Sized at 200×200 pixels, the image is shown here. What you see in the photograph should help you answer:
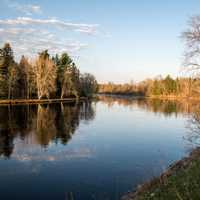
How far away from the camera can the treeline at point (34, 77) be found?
5305 centimetres

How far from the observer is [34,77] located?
6103 cm

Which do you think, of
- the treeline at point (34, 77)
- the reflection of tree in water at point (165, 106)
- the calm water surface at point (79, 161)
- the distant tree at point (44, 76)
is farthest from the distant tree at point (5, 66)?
the calm water surface at point (79, 161)

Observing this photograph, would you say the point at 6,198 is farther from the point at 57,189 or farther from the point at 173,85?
the point at 173,85

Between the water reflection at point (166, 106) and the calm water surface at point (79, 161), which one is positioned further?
the water reflection at point (166, 106)

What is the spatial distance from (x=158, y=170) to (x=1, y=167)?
Result: 8237 millimetres

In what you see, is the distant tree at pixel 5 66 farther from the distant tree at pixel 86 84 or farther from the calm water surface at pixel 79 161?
the distant tree at pixel 86 84

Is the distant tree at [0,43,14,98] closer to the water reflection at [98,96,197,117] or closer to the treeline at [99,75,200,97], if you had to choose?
the water reflection at [98,96,197,117]

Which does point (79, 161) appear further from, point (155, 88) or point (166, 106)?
point (155, 88)

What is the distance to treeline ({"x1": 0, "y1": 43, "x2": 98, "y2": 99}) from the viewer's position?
174 ft

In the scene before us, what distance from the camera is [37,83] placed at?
2313 inches

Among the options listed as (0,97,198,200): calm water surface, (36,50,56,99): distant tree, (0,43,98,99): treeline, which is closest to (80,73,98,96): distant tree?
(0,43,98,99): treeline

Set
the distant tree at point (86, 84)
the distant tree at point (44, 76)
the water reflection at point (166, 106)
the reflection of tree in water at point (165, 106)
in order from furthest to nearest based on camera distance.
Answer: the distant tree at point (86, 84)
the distant tree at point (44, 76)
the reflection of tree in water at point (165, 106)
the water reflection at point (166, 106)

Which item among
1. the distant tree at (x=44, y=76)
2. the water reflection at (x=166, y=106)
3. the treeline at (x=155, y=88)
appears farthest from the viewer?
the treeline at (x=155, y=88)

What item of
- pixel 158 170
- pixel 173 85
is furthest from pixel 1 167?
pixel 173 85
